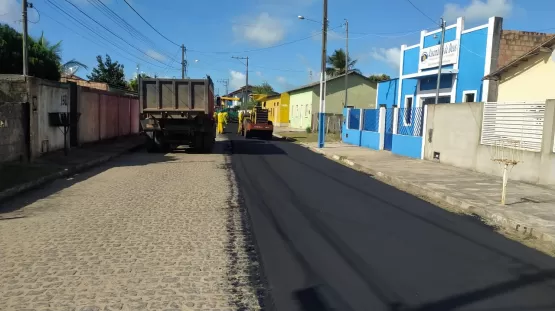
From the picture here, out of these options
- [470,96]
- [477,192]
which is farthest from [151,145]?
[470,96]

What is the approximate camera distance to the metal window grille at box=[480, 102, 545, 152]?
36.4ft

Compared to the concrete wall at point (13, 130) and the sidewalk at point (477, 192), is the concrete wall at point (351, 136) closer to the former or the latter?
the sidewalk at point (477, 192)

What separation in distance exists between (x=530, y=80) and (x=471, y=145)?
14.1 feet

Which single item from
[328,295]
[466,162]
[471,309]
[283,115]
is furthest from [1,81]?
[283,115]

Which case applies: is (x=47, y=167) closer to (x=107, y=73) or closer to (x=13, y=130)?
(x=13, y=130)

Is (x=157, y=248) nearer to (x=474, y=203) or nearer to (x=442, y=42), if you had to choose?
(x=474, y=203)

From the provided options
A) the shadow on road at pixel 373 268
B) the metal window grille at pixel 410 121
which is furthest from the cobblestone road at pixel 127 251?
the metal window grille at pixel 410 121

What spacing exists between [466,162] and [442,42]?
29.8ft

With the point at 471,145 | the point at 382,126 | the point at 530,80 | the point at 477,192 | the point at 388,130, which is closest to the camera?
the point at 477,192

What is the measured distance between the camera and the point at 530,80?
1560cm

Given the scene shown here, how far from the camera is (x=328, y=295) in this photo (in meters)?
4.39

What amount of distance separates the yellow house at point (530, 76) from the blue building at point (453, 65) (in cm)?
159

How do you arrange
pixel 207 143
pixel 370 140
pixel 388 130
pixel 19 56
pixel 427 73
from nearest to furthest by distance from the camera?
pixel 207 143
pixel 388 130
pixel 427 73
pixel 370 140
pixel 19 56

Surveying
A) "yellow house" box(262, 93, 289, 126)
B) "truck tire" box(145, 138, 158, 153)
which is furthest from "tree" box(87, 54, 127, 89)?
"truck tire" box(145, 138, 158, 153)
